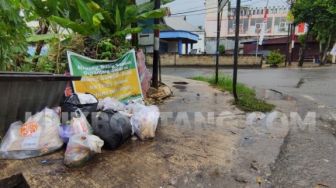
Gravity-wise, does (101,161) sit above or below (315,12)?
below

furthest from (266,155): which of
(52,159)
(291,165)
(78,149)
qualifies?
(52,159)

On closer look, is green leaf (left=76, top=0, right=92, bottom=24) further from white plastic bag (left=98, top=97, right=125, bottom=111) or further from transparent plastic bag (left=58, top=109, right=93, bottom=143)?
transparent plastic bag (left=58, top=109, right=93, bottom=143)

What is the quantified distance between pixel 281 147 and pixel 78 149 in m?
2.27

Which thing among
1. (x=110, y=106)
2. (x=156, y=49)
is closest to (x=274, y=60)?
(x=156, y=49)

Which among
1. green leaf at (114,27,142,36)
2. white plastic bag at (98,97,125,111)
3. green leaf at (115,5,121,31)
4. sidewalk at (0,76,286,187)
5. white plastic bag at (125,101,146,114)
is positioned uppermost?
green leaf at (115,5,121,31)

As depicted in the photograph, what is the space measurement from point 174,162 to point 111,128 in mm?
781

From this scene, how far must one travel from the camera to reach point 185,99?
6453mm

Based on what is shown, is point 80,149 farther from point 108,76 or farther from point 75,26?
point 75,26

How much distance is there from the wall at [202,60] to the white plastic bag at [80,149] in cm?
2141

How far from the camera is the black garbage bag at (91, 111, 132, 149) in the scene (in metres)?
3.32

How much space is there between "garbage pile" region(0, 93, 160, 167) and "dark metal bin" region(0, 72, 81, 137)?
0.42ft

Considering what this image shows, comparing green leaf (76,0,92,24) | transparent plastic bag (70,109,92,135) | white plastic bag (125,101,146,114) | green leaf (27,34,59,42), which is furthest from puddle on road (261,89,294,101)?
transparent plastic bag (70,109,92,135)

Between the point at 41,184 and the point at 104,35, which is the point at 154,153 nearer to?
the point at 41,184

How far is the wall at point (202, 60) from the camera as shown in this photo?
2430cm
